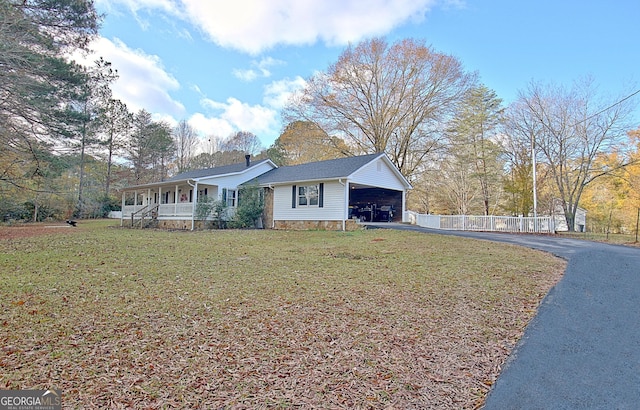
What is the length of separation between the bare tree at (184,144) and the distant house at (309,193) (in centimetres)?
1793

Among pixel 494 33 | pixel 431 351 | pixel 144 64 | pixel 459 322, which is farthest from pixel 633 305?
pixel 144 64

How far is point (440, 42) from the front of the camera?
2286cm

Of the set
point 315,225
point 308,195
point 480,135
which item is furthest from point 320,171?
point 480,135

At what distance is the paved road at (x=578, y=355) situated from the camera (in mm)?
2502

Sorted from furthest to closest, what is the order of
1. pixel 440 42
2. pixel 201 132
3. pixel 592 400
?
pixel 201 132 < pixel 440 42 < pixel 592 400

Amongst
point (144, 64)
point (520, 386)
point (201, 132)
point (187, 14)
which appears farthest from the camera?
point (201, 132)

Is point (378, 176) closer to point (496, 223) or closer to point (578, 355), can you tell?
point (496, 223)

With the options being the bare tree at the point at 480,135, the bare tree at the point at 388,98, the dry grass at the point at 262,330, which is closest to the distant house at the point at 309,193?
the bare tree at the point at 388,98

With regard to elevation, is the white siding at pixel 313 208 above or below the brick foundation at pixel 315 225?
above

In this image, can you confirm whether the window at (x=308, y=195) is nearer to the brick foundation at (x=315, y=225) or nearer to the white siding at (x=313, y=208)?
the white siding at (x=313, y=208)

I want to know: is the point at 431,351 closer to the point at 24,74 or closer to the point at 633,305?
the point at 633,305

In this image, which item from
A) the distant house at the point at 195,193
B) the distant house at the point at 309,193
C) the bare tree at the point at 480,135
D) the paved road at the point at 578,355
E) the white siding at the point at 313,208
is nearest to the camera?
the paved road at the point at 578,355

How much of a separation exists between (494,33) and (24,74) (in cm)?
1820

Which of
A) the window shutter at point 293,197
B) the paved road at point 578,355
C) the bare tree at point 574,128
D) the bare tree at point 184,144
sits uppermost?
the bare tree at point 184,144
